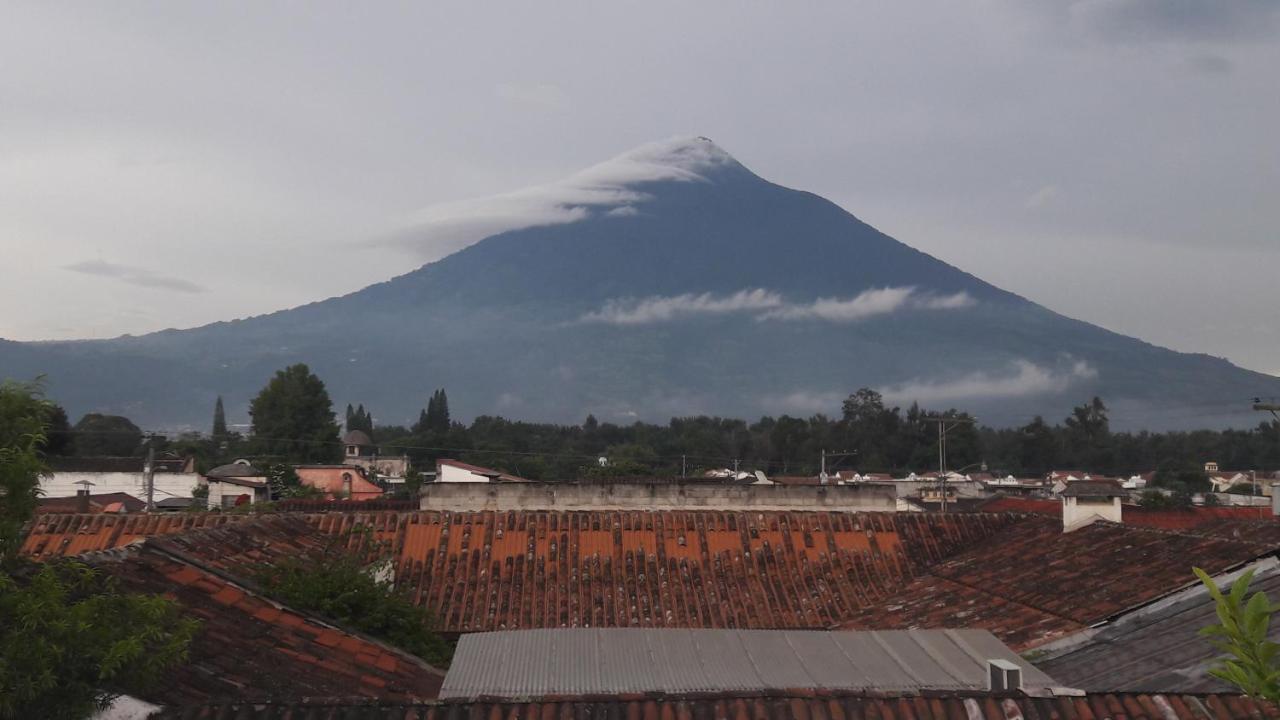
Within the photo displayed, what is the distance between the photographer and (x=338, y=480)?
5678cm

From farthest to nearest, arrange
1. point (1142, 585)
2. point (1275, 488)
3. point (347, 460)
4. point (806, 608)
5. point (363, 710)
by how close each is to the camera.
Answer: point (347, 460) → point (1275, 488) → point (806, 608) → point (1142, 585) → point (363, 710)

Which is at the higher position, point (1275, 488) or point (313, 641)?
point (1275, 488)

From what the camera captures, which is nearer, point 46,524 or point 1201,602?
point 1201,602

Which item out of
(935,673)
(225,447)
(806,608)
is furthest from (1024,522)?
(225,447)

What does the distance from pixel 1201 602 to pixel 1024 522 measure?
912 cm

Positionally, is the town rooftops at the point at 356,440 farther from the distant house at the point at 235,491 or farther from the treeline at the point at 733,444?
the distant house at the point at 235,491

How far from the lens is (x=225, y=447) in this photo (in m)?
97.4

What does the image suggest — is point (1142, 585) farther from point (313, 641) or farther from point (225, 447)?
point (225, 447)

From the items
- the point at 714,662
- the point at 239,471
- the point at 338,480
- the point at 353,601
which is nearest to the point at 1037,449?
the point at 338,480

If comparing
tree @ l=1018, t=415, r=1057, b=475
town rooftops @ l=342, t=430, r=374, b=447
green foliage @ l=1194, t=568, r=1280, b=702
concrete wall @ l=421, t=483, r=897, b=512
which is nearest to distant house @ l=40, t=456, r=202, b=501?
concrete wall @ l=421, t=483, r=897, b=512

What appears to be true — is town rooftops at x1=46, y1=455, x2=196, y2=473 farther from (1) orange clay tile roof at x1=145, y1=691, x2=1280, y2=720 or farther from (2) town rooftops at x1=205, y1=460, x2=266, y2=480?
(1) orange clay tile roof at x1=145, y1=691, x2=1280, y2=720

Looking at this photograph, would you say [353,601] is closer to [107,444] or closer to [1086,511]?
[1086,511]

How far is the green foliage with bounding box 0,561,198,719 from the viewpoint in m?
6.01

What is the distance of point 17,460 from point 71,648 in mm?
1214
